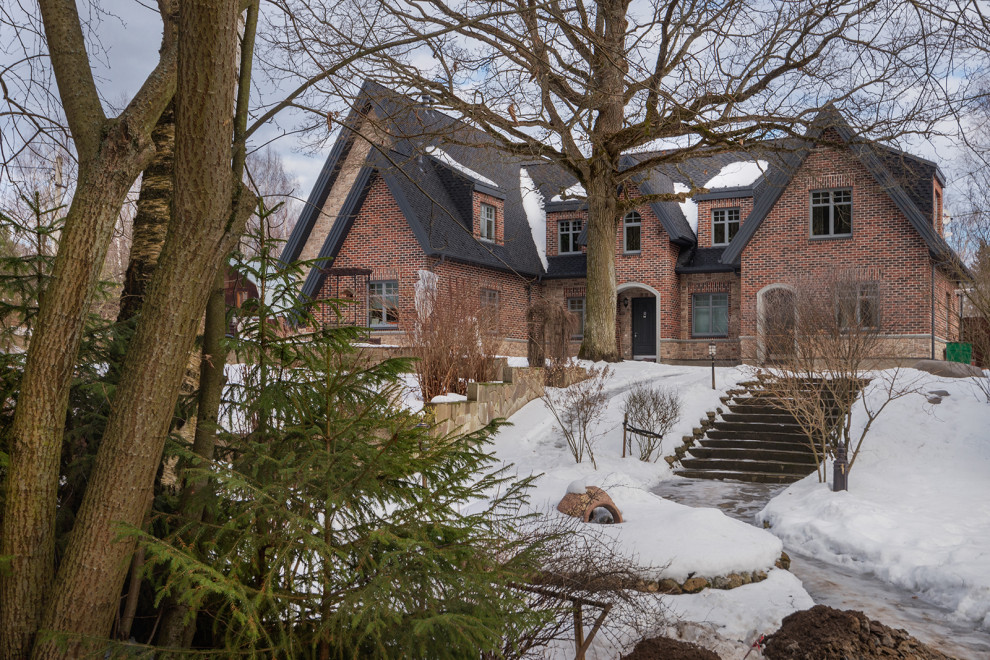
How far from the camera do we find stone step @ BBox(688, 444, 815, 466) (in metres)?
12.7

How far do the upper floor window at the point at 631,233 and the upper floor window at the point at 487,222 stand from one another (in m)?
4.58

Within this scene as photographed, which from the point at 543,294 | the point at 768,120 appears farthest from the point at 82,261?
the point at 543,294

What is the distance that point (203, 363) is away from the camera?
134 inches

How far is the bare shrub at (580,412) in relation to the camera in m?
12.7

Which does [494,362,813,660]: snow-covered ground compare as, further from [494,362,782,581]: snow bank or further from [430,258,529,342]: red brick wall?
[430,258,529,342]: red brick wall

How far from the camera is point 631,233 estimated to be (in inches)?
1027

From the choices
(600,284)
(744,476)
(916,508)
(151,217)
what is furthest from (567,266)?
(151,217)

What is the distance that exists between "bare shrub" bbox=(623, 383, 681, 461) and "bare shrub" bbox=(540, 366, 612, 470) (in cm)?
54

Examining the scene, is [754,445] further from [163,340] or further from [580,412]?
[163,340]

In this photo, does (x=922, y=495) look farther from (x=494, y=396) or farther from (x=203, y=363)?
(x=203, y=363)

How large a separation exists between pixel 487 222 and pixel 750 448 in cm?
1339

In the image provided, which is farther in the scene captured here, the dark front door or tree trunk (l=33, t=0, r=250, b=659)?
the dark front door

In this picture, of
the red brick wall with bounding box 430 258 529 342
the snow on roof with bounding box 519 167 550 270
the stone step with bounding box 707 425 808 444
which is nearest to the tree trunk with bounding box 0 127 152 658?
the stone step with bounding box 707 425 808 444

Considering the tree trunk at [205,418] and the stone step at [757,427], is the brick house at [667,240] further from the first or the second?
the tree trunk at [205,418]
